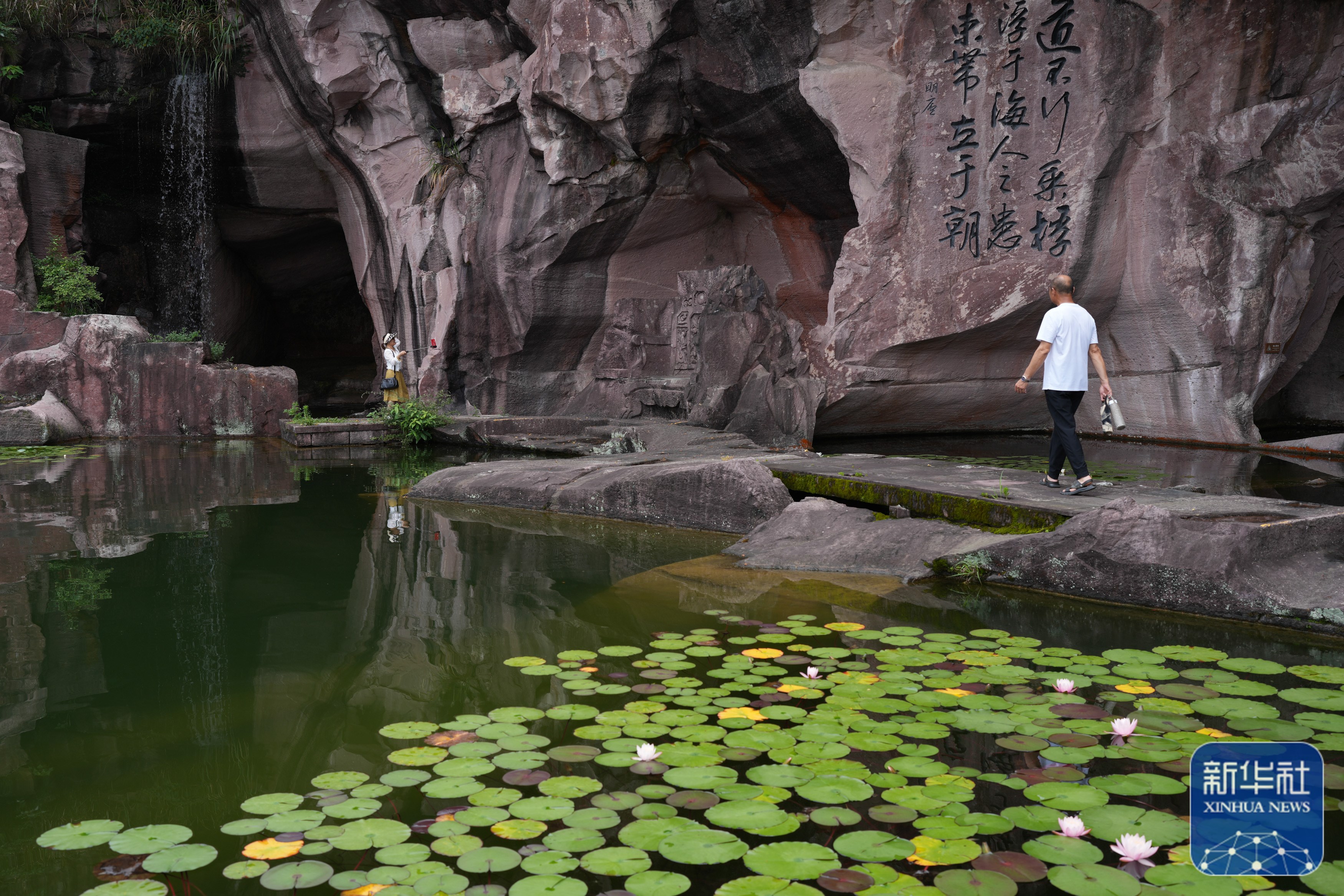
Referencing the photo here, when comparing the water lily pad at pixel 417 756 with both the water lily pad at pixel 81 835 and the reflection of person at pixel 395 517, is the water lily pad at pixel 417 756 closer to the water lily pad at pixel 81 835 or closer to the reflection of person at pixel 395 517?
the water lily pad at pixel 81 835

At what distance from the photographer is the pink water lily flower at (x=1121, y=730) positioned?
2.51m

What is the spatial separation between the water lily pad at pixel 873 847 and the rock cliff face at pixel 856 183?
333 inches

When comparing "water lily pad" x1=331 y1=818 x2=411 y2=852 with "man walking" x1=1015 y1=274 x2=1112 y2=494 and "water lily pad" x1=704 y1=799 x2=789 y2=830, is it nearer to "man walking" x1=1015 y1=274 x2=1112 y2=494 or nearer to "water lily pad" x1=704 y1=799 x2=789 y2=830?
"water lily pad" x1=704 y1=799 x2=789 y2=830

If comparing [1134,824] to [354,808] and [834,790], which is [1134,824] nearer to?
[834,790]

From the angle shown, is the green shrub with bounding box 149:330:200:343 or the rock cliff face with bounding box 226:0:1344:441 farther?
the green shrub with bounding box 149:330:200:343

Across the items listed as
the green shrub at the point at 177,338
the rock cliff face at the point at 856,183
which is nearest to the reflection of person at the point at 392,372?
the rock cliff face at the point at 856,183

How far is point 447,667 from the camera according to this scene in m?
3.42

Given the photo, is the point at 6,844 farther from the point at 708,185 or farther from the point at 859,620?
the point at 708,185

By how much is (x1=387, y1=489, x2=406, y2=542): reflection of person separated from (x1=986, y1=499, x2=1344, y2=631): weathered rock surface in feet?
11.6

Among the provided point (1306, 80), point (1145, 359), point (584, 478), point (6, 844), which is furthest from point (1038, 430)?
point (6, 844)

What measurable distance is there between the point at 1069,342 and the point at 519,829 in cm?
415

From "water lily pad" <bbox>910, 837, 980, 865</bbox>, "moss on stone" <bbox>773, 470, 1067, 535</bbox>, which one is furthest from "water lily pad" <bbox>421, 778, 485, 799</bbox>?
"moss on stone" <bbox>773, 470, 1067, 535</bbox>

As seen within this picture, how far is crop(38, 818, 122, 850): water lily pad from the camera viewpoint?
A: 2107mm

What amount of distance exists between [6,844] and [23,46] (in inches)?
626
